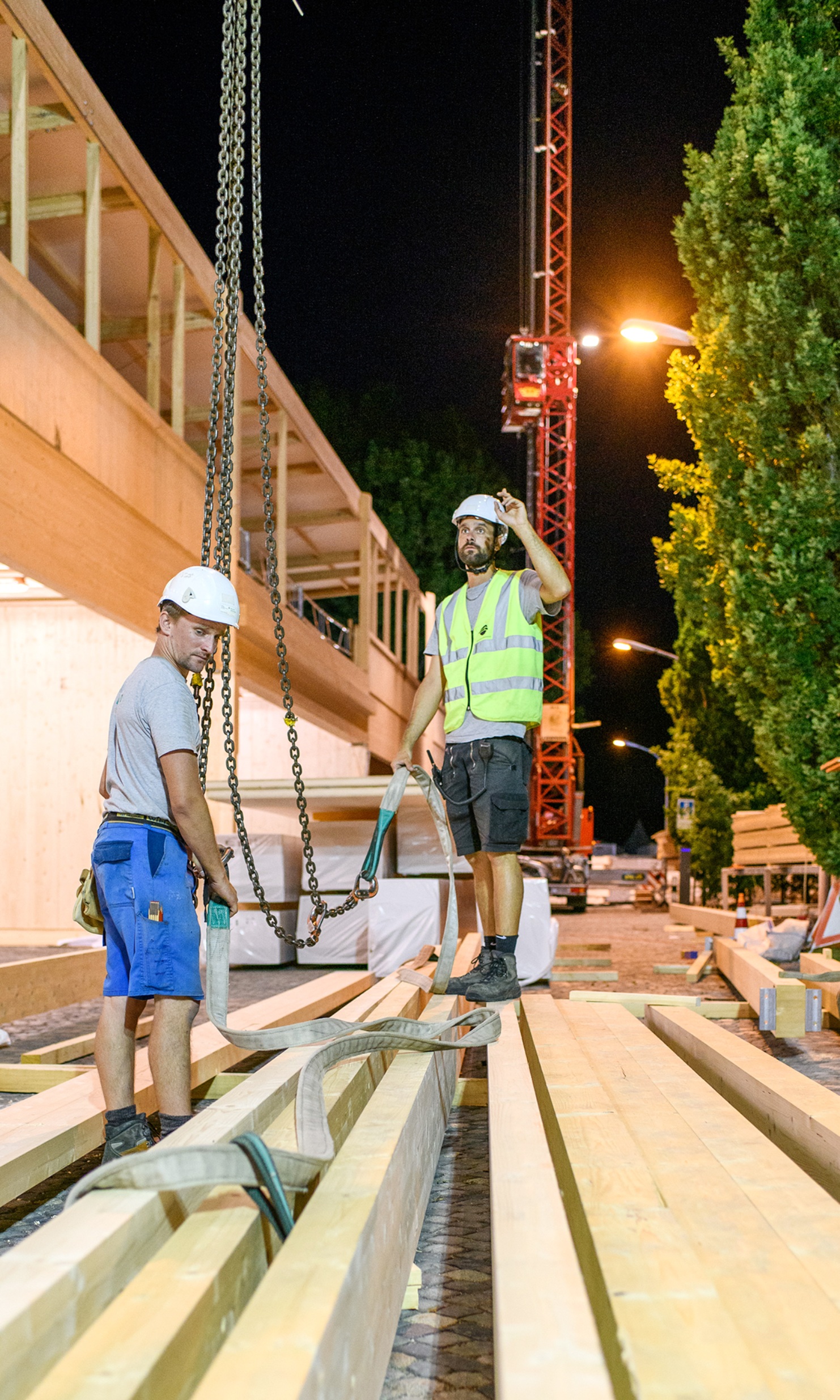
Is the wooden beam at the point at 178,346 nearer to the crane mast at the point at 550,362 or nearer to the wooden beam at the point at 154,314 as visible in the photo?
the wooden beam at the point at 154,314

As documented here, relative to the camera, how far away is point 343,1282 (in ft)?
5.01

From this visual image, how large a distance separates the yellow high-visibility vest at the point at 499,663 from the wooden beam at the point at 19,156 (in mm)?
5505

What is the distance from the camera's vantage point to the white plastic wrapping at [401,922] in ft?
29.2

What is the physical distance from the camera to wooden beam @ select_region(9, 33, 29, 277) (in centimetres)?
880

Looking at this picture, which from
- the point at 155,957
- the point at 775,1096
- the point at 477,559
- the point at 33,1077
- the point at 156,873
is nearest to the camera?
the point at 775,1096

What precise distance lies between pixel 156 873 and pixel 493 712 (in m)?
2.25

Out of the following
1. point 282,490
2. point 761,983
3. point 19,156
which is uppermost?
point 19,156

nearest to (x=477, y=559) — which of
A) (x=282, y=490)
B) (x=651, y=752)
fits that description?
(x=282, y=490)

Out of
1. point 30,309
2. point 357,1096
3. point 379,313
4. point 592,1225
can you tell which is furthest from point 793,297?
point 379,313

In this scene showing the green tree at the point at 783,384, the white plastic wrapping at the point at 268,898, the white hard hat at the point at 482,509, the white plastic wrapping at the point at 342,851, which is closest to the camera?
the white hard hat at the point at 482,509

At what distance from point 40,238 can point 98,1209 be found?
1336 cm

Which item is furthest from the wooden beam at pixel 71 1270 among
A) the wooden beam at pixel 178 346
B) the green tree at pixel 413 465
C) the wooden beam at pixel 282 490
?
the green tree at pixel 413 465

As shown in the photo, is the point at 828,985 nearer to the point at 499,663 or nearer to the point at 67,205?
the point at 499,663

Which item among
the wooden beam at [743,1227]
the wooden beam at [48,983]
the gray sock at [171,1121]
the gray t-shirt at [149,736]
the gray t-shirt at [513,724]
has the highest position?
the gray t-shirt at [513,724]
